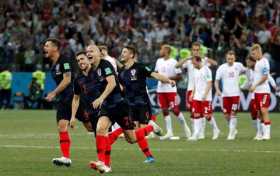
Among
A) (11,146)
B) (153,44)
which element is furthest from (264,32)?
(11,146)

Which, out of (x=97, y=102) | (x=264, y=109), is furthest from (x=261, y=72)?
(x=97, y=102)

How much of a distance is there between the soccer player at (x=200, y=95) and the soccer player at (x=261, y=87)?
1163mm

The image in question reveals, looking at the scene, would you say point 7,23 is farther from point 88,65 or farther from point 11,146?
point 88,65

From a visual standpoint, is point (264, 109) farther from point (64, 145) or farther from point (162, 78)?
point (64, 145)

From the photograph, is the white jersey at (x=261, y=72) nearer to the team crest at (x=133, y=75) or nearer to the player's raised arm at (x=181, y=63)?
the player's raised arm at (x=181, y=63)

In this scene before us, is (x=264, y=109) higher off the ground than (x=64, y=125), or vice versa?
(x=64, y=125)

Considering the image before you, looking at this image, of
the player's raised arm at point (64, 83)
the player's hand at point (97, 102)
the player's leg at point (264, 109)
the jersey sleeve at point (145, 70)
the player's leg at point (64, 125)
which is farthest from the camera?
the player's leg at point (264, 109)

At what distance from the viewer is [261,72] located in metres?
24.5

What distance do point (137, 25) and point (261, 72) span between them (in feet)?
63.1

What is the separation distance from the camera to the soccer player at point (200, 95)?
2458 cm

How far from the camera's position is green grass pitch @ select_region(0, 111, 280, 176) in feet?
52.1

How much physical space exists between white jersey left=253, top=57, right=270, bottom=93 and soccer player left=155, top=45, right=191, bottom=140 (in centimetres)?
214

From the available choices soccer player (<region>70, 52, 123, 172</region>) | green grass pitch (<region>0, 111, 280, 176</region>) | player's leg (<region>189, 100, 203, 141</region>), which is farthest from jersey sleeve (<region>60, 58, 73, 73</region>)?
player's leg (<region>189, 100, 203, 141</region>)

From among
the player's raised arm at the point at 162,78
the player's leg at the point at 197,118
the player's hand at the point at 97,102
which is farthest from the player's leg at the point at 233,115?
the player's hand at the point at 97,102
